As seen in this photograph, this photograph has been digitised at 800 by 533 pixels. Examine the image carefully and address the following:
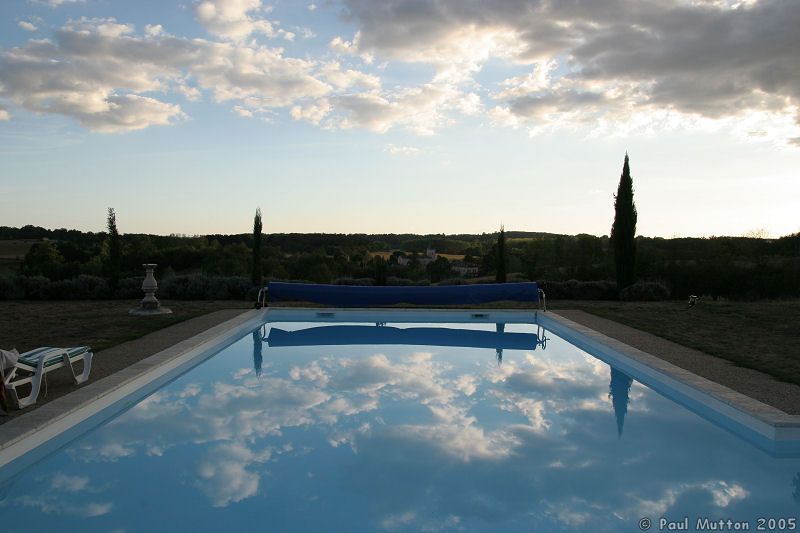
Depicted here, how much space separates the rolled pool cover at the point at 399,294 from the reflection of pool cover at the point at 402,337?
34.2 inches

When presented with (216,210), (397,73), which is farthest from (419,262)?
(397,73)

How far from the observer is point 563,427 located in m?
4.40

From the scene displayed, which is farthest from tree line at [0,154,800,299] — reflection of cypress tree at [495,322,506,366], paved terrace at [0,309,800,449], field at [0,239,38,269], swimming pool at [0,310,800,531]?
swimming pool at [0,310,800,531]

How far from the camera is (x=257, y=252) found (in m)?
12.3

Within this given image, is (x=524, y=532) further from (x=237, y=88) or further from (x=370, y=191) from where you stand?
(x=370, y=191)

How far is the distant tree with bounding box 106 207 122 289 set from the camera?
1116 centimetres

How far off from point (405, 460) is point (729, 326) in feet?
21.0

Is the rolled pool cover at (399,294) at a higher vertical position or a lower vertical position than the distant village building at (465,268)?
lower

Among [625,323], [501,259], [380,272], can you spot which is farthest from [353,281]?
[625,323]

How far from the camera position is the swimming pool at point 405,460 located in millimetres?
2938

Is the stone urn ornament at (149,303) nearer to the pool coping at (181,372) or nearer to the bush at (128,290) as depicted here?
the pool coping at (181,372)

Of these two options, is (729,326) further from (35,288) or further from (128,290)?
(35,288)

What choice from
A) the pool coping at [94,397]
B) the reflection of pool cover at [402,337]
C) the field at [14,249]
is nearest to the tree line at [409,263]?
the field at [14,249]

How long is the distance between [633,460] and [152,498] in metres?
3.03
